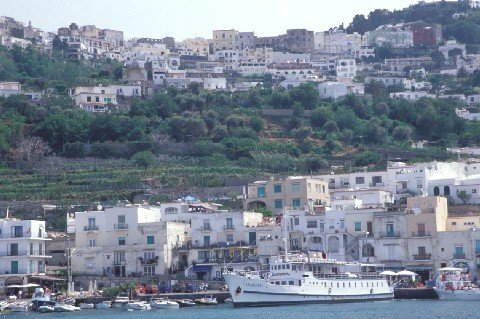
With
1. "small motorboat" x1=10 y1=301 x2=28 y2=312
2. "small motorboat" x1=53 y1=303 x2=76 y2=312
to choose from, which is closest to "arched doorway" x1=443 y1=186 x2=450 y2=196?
"small motorboat" x1=53 y1=303 x2=76 y2=312

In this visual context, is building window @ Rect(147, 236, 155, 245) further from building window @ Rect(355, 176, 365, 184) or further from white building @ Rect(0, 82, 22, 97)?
white building @ Rect(0, 82, 22, 97)

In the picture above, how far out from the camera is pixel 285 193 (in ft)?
279

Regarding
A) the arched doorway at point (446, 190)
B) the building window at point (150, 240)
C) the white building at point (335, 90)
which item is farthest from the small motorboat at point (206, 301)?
the white building at point (335, 90)

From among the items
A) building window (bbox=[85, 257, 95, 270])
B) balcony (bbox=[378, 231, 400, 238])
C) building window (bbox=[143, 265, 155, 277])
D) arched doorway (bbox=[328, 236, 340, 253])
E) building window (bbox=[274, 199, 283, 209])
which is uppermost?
building window (bbox=[274, 199, 283, 209])

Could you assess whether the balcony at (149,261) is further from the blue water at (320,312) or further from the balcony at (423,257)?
the balcony at (423,257)

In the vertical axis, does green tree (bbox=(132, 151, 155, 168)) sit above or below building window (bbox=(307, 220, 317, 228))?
above

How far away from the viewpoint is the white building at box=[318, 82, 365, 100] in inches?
4887

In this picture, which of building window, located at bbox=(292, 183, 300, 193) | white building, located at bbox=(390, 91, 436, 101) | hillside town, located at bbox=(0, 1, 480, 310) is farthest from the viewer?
white building, located at bbox=(390, 91, 436, 101)

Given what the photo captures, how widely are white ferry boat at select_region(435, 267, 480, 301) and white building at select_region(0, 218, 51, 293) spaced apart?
72.2 ft

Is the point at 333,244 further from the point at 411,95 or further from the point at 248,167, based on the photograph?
the point at 411,95

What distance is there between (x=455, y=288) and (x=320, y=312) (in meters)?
8.26

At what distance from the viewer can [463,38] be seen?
543ft

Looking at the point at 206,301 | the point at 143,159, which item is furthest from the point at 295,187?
the point at 143,159

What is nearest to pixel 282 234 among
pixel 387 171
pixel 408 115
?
pixel 387 171
